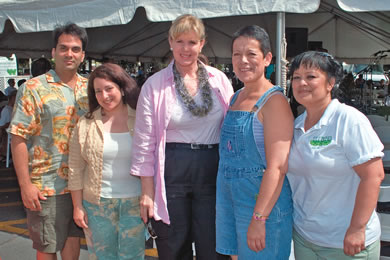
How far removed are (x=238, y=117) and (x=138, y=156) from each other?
65cm

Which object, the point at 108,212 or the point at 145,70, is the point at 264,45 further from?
the point at 145,70

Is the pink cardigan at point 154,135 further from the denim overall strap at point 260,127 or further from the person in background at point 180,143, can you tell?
the denim overall strap at point 260,127

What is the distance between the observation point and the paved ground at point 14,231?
3.58 metres

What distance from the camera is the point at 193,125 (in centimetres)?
211

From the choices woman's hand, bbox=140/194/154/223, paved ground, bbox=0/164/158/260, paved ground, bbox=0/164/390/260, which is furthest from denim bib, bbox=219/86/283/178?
paved ground, bbox=0/164/158/260

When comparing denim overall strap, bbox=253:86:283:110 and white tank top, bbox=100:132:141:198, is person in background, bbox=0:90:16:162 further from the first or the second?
denim overall strap, bbox=253:86:283:110

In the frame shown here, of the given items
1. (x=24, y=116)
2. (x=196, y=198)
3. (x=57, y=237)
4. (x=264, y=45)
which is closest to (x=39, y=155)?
(x=24, y=116)

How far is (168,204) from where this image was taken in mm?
2156

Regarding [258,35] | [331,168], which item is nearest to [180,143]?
[258,35]

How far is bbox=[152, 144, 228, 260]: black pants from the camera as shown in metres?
2.12

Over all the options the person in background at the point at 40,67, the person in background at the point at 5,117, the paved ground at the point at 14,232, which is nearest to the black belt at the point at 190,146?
the paved ground at the point at 14,232

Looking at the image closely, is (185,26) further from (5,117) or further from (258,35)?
(5,117)

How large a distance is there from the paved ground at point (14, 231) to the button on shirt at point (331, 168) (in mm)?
2183

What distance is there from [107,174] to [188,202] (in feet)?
1.74
